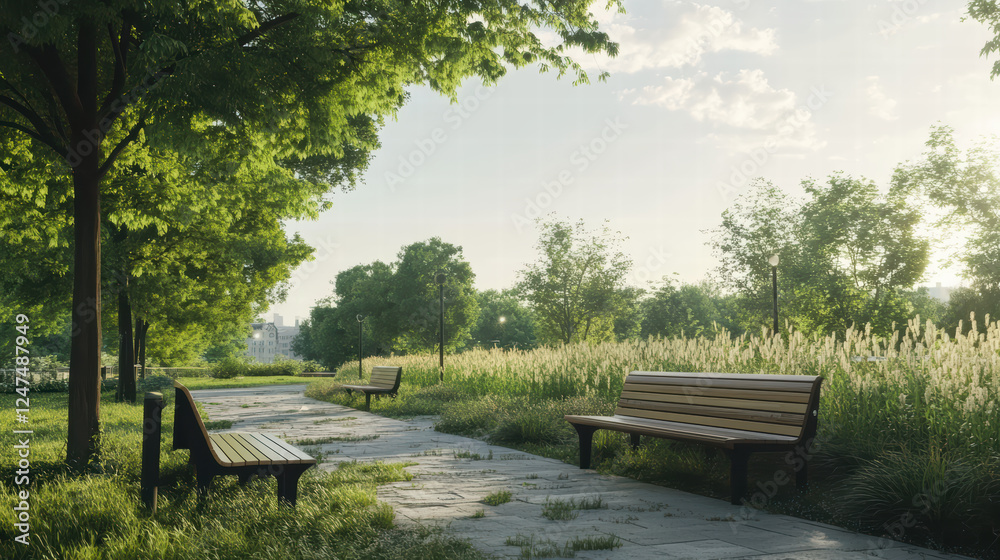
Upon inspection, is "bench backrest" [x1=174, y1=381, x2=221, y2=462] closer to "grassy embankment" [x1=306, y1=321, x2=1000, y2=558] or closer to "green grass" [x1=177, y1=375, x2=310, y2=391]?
"grassy embankment" [x1=306, y1=321, x2=1000, y2=558]

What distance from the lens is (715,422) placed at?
6199 millimetres

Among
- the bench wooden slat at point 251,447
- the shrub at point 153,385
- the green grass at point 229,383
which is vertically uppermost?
the bench wooden slat at point 251,447

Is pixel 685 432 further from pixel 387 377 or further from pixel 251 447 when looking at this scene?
pixel 387 377

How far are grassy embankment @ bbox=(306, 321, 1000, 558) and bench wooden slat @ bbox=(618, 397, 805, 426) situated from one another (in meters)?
0.41

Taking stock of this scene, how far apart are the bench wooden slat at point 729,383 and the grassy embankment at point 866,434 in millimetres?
651

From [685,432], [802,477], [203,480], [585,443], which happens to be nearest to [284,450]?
[203,480]

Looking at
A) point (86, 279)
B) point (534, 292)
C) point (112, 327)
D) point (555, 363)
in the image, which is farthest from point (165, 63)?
point (534, 292)

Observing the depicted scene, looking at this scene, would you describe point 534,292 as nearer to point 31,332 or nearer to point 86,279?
point 31,332

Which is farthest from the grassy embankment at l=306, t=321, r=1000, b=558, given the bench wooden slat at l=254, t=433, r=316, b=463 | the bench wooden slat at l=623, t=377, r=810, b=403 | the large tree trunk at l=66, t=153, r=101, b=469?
the large tree trunk at l=66, t=153, r=101, b=469

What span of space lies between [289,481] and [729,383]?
3912 mm

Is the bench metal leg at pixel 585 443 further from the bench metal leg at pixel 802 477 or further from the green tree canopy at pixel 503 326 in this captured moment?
→ the green tree canopy at pixel 503 326

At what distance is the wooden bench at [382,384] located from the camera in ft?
49.0

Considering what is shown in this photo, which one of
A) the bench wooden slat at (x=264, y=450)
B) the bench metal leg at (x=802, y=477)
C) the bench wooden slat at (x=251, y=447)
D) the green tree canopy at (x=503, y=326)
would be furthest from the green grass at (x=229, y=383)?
the green tree canopy at (x=503, y=326)

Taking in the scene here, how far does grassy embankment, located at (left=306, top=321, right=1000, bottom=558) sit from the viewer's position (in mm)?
4242
